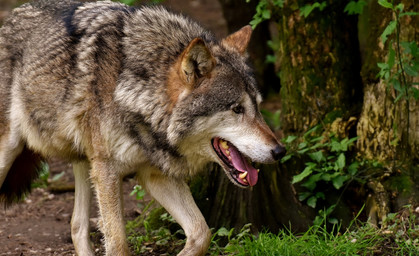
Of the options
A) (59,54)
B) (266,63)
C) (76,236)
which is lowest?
(76,236)

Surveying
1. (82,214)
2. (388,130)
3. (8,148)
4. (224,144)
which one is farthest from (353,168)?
(8,148)

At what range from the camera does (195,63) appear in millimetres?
4270

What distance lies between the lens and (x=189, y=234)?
4660mm

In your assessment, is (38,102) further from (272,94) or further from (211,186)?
(272,94)

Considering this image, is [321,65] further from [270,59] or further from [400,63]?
[270,59]

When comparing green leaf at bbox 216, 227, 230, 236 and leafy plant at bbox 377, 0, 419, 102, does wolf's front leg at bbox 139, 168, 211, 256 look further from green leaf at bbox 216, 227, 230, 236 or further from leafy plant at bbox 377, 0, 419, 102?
leafy plant at bbox 377, 0, 419, 102

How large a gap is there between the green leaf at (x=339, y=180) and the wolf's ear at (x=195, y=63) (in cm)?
162

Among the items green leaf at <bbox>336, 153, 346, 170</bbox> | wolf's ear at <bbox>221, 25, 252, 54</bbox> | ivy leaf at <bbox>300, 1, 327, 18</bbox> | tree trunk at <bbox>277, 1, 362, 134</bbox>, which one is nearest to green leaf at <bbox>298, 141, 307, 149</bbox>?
green leaf at <bbox>336, 153, 346, 170</bbox>

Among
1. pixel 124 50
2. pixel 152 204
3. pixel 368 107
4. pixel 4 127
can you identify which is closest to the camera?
pixel 124 50

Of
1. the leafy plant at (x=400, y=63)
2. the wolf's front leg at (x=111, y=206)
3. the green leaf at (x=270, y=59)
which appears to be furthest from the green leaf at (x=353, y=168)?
the green leaf at (x=270, y=59)

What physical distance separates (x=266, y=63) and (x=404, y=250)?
5005mm

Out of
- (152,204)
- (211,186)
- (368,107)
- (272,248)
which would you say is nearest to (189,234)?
(272,248)

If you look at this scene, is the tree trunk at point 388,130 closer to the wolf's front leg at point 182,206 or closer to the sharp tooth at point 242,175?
the sharp tooth at point 242,175

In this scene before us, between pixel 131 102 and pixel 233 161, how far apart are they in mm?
785
